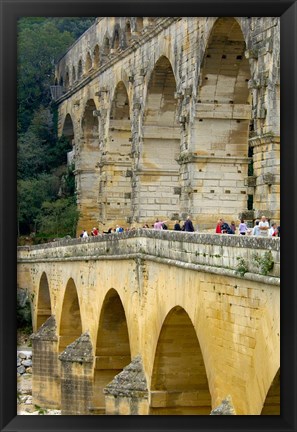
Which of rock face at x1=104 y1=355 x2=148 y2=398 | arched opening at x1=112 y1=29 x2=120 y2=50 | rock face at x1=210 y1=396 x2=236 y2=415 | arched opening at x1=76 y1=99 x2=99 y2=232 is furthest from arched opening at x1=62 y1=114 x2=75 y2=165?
rock face at x1=210 y1=396 x2=236 y2=415

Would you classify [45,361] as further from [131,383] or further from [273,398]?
[273,398]

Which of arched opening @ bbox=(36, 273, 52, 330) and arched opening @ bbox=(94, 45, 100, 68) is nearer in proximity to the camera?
arched opening @ bbox=(36, 273, 52, 330)

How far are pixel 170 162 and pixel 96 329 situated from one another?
910 centimetres

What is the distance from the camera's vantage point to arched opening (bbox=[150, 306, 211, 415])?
22625 mm

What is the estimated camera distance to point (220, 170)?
31984 mm

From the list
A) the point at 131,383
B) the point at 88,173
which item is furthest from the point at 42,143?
the point at 131,383

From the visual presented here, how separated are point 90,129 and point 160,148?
16.3 metres

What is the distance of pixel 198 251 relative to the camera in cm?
1975

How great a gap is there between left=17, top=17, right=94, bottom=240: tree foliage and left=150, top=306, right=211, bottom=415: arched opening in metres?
26.2

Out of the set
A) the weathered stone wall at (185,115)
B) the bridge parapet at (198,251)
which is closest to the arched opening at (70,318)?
the weathered stone wall at (185,115)

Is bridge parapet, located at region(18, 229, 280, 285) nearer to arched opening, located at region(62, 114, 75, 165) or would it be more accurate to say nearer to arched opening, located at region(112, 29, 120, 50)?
arched opening, located at region(112, 29, 120, 50)

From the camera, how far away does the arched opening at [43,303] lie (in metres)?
44.1
